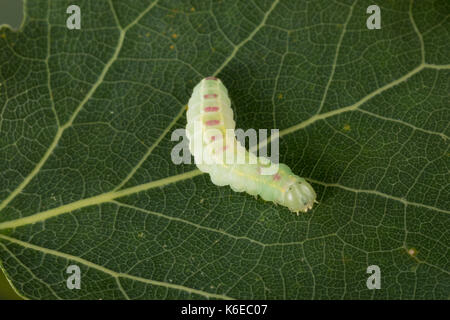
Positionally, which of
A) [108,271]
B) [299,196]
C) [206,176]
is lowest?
[108,271]

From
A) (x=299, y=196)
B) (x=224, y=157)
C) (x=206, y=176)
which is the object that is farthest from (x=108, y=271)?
(x=299, y=196)

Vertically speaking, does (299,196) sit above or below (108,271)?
above

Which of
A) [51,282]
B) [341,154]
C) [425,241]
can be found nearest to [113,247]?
[51,282]

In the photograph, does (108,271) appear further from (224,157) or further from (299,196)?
(299,196)

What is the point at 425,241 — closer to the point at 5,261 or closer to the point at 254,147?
the point at 254,147

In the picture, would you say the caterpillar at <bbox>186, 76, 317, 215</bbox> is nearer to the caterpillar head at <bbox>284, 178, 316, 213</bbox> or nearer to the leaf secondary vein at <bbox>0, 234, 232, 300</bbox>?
the caterpillar head at <bbox>284, 178, 316, 213</bbox>

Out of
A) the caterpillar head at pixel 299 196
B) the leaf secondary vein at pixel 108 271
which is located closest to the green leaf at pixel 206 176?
the leaf secondary vein at pixel 108 271
